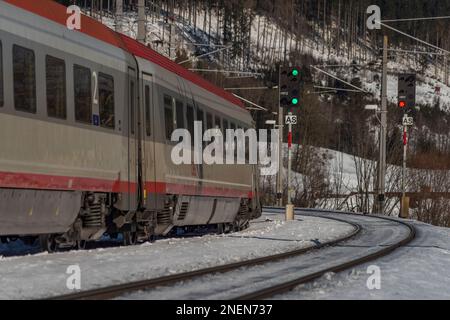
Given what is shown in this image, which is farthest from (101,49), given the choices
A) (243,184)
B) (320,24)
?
(320,24)

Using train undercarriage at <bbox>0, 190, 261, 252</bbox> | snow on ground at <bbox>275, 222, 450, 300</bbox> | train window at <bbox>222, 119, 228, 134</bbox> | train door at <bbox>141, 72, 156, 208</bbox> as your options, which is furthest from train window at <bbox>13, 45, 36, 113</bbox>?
train window at <bbox>222, 119, 228, 134</bbox>

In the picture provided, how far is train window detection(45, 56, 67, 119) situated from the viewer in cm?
1353

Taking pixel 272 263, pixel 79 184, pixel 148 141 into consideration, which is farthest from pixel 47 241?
pixel 272 263

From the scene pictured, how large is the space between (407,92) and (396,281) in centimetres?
2466

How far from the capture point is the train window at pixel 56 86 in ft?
44.4

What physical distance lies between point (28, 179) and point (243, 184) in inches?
532

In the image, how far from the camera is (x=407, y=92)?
35781mm

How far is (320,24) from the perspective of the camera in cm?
16925

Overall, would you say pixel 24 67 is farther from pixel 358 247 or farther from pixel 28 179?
pixel 358 247

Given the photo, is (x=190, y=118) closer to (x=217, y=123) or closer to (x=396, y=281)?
(x=217, y=123)

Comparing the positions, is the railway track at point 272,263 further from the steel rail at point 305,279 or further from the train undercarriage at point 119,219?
the train undercarriage at point 119,219

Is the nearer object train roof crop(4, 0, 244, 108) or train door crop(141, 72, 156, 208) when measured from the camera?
train roof crop(4, 0, 244, 108)

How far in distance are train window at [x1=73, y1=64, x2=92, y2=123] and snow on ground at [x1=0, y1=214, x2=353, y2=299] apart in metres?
2.29

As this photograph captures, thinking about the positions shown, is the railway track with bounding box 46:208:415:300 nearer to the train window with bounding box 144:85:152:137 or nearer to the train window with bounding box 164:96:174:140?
the train window with bounding box 144:85:152:137
